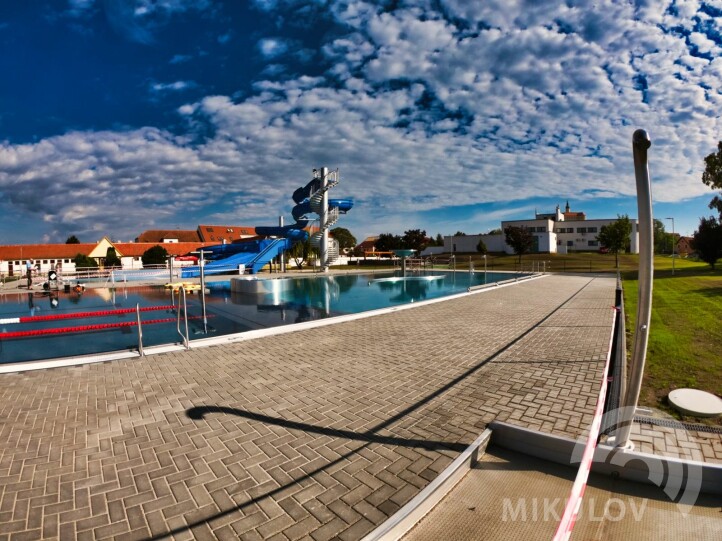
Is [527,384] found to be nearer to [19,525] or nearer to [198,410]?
[198,410]

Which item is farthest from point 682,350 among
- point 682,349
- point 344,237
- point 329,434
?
point 344,237

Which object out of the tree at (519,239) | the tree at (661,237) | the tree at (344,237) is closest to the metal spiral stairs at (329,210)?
the tree at (519,239)

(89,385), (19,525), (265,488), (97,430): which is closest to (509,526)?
(265,488)

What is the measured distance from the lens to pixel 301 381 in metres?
5.15

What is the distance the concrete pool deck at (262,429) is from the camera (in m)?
2.54

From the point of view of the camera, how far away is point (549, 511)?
2.59 meters

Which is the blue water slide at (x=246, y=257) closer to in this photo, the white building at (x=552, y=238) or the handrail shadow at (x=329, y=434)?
the handrail shadow at (x=329, y=434)

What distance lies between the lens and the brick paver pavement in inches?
100

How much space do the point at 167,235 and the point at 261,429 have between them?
89.6 meters

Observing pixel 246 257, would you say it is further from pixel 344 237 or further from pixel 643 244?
pixel 344 237

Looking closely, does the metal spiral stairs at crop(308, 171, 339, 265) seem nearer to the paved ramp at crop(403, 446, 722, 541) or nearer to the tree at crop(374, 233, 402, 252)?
the tree at crop(374, 233, 402, 252)

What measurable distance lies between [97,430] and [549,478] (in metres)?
4.48

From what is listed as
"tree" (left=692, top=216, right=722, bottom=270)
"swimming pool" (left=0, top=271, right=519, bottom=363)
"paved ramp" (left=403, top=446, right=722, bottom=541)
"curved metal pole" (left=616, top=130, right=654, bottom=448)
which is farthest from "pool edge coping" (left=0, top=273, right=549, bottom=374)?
"tree" (left=692, top=216, right=722, bottom=270)

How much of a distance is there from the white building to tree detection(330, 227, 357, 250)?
24.5 metres
